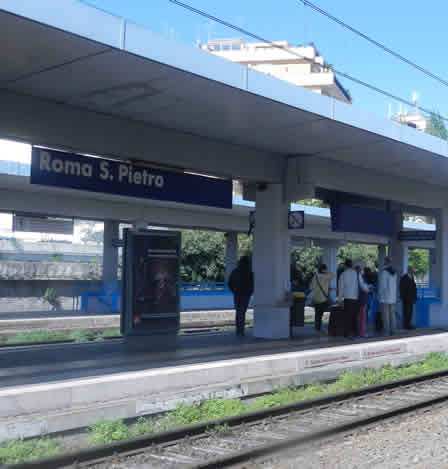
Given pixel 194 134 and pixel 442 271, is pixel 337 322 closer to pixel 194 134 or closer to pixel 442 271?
pixel 194 134

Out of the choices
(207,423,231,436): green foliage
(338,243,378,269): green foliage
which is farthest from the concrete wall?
(207,423,231,436): green foliage

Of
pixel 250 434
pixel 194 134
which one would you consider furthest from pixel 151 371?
pixel 194 134

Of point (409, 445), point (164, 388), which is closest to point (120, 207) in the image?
point (164, 388)

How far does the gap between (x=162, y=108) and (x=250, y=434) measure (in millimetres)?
5472

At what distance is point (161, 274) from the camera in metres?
12.2

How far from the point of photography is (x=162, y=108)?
10500mm

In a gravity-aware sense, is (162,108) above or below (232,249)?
above

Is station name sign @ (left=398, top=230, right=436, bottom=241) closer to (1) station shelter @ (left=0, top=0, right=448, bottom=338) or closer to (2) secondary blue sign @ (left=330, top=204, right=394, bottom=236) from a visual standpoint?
(1) station shelter @ (left=0, top=0, right=448, bottom=338)

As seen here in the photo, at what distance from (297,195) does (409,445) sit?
7846 millimetres

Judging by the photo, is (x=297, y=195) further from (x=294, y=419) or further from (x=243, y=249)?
(x=243, y=249)

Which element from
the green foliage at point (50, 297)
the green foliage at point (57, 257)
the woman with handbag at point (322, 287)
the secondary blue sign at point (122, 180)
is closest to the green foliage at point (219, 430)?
the secondary blue sign at point (122, 180)

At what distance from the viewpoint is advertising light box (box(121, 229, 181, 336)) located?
1180 cm

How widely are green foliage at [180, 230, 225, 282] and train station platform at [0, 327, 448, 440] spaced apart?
2995cm

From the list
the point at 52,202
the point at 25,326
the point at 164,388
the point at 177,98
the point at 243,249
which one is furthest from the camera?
the point at 243,249
